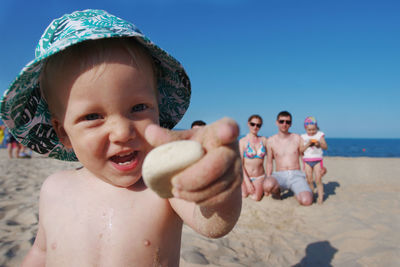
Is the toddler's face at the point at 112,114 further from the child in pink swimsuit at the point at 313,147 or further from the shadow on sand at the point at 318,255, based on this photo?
the child in pink swimsuit at the point at 313,147

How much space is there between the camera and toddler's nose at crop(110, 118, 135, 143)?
121cm

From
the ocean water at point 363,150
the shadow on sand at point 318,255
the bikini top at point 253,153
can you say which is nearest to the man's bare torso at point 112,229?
the shadow on sand at point 318,255

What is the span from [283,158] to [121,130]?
5856mm

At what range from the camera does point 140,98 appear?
1268 mm

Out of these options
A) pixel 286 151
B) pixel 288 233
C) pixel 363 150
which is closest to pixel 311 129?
pixel 286 151

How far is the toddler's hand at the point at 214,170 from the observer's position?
741 mm

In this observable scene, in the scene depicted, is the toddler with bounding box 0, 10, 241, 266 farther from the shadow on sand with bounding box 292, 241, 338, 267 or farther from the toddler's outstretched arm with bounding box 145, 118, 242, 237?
the shadow on sand with bounding box 292, 241, 338, 267

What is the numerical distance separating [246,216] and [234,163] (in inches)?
170

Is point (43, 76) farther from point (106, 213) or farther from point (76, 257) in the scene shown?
point (76, 257)

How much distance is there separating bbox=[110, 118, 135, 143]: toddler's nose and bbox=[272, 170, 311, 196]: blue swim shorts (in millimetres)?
5084

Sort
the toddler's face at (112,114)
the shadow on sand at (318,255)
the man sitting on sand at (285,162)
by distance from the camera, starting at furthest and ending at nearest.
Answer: the man sitting on sand at (285,162), the shadow on sand at (318,255), the toddler's face at (112,114)

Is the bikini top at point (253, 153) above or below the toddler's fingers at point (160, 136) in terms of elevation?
below

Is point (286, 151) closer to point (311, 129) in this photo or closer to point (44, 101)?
point (311, 129)

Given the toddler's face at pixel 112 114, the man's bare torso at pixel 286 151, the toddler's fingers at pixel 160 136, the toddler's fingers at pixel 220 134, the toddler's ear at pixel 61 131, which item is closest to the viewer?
the toddler's fingers at pixel 220 134
